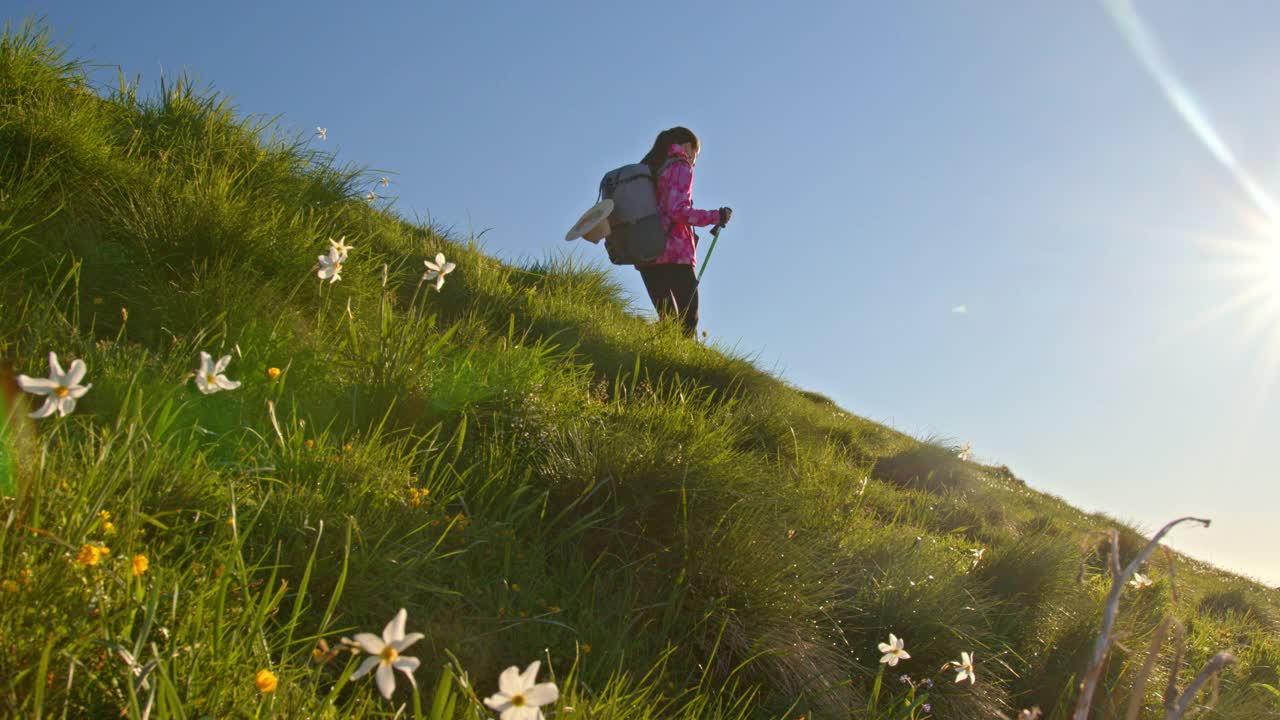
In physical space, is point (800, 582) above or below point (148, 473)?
above

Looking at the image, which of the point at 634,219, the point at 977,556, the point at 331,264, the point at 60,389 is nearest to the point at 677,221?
the point at 634,219

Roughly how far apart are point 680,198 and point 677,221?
9.1 inches

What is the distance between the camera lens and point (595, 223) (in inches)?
310

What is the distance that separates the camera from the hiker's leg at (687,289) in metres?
8.09

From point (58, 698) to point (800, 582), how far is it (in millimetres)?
2352

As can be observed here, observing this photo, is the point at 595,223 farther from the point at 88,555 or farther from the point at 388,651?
the point at 388,651

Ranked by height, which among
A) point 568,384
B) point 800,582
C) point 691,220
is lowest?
point 800,582

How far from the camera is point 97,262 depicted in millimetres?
3660

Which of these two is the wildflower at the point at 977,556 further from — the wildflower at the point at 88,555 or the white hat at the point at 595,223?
the white hat at the point at 595,223

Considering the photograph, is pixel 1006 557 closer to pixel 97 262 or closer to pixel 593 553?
pixel 593 553

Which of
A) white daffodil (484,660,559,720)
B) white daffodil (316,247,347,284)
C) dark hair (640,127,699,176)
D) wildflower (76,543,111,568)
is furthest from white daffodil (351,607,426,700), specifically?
dark hair (640,127,699,176)

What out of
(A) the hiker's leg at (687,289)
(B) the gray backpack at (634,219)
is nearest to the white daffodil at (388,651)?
(B) the gray backpack at (634,219)

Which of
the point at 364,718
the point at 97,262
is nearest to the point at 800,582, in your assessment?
the point at 364,718

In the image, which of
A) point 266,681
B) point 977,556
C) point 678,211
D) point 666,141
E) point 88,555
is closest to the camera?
point 266,681
